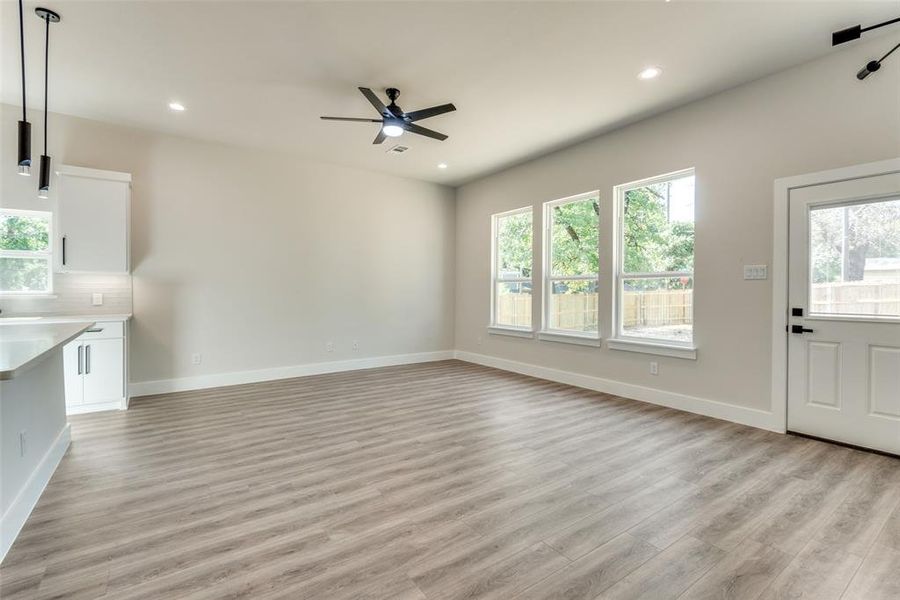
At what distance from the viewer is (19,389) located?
2199 millimetres

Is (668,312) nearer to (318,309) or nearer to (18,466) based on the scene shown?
(318,309)

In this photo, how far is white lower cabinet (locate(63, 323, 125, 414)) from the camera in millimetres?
3904

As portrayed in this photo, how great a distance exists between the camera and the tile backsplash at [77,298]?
4125mm

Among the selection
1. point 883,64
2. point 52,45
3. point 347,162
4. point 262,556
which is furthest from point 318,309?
point 883,64

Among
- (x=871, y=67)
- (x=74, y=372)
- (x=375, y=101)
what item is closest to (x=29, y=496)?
(x=74, y=372)

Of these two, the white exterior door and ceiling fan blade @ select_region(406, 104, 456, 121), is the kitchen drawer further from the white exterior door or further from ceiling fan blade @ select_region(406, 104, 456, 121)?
the white exterior door

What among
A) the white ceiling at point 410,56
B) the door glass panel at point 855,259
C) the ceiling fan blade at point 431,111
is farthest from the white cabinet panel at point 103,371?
the door glass panel at point 855,259

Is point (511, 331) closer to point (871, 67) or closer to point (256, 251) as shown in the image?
point (256, 251)

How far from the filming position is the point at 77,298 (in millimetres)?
4379

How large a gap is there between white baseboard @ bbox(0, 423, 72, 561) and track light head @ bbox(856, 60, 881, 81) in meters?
6.01

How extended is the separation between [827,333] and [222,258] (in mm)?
6469

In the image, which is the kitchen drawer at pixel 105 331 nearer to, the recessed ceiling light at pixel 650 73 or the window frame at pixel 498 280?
the window frame at pixel 498 280

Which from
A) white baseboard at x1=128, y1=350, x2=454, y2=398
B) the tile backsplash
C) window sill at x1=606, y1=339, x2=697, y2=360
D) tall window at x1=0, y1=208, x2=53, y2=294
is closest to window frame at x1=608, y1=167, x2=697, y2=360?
window sill at x1=606, y1=339, x2=697, y2=360

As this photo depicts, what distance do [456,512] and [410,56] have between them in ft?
11.0
